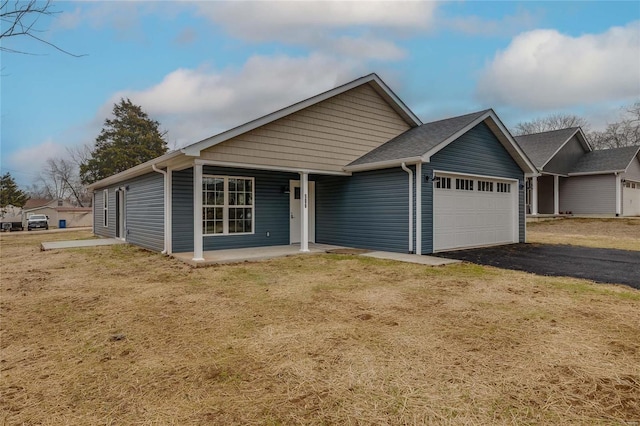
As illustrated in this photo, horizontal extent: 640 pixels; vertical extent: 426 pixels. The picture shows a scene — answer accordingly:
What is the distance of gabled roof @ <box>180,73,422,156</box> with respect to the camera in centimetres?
840

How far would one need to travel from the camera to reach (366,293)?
5.68 metres

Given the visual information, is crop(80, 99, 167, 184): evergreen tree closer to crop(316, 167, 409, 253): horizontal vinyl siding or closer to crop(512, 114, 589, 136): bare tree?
crop(316, 167, 409, 253): horizontal vinyl siding

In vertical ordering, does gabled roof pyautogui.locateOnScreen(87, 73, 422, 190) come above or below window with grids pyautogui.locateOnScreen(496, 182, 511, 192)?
above

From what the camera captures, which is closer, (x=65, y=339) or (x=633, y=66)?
(x=65, y=339)

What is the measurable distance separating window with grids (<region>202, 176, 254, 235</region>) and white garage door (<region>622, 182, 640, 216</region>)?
966 inches

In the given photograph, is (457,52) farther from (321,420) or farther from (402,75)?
(321,420)

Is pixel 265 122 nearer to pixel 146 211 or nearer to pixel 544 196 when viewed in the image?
pixel 146 211

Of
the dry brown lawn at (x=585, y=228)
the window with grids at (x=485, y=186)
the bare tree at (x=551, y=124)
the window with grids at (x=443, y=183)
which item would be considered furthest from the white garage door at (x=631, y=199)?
the window with grids at (x=443, y=183)

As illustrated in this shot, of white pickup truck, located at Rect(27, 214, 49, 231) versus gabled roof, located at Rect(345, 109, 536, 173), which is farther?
white pickup truck, located at Rect(27, 214, 49, 231)

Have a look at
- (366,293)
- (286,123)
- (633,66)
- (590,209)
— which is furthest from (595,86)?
(366,293)

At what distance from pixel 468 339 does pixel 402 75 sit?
18.1 metres

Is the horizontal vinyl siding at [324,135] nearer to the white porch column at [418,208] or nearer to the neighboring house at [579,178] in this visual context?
the white porch column at [418,208]

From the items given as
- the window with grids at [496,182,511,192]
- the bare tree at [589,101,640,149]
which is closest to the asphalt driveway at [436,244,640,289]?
the window with grids at [496,182,511,192]

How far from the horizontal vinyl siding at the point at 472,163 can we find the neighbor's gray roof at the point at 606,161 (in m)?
14.4
